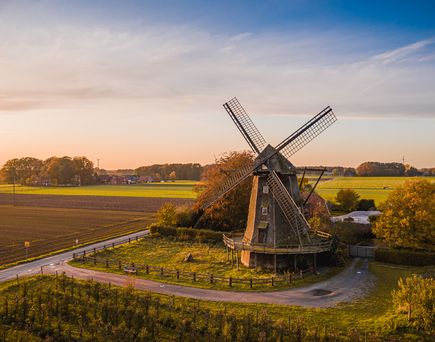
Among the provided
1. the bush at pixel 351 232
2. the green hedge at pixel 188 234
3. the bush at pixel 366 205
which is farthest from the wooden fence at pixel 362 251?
the bush at pixel 366 205

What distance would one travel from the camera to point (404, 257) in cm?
3272

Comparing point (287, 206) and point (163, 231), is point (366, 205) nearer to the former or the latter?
point (163, 231)

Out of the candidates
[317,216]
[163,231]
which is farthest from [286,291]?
[163,231]

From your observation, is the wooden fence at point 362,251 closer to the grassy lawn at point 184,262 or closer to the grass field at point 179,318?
the grassy lawn at point 184,262

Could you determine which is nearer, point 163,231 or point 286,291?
point 286,291

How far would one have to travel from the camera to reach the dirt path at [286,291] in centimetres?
2436

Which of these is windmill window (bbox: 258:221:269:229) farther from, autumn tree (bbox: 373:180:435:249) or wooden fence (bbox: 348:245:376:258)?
autumn tree (bbox: 373:180:435:249)

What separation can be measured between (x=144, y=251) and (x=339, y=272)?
61.2ft

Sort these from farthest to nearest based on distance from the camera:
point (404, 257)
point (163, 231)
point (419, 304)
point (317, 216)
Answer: point (163, 231) → point (317, 216) → point (404, 257) → point (419, 304)

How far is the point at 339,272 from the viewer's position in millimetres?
30828

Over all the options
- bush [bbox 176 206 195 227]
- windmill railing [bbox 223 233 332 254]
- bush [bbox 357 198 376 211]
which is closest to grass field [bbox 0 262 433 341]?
windmill railing [bbox 223 233 332 254]

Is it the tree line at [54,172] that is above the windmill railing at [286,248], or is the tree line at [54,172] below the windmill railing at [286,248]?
above

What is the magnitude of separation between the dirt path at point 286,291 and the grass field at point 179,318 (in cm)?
110

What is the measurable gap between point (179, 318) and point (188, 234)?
77.7 feet
